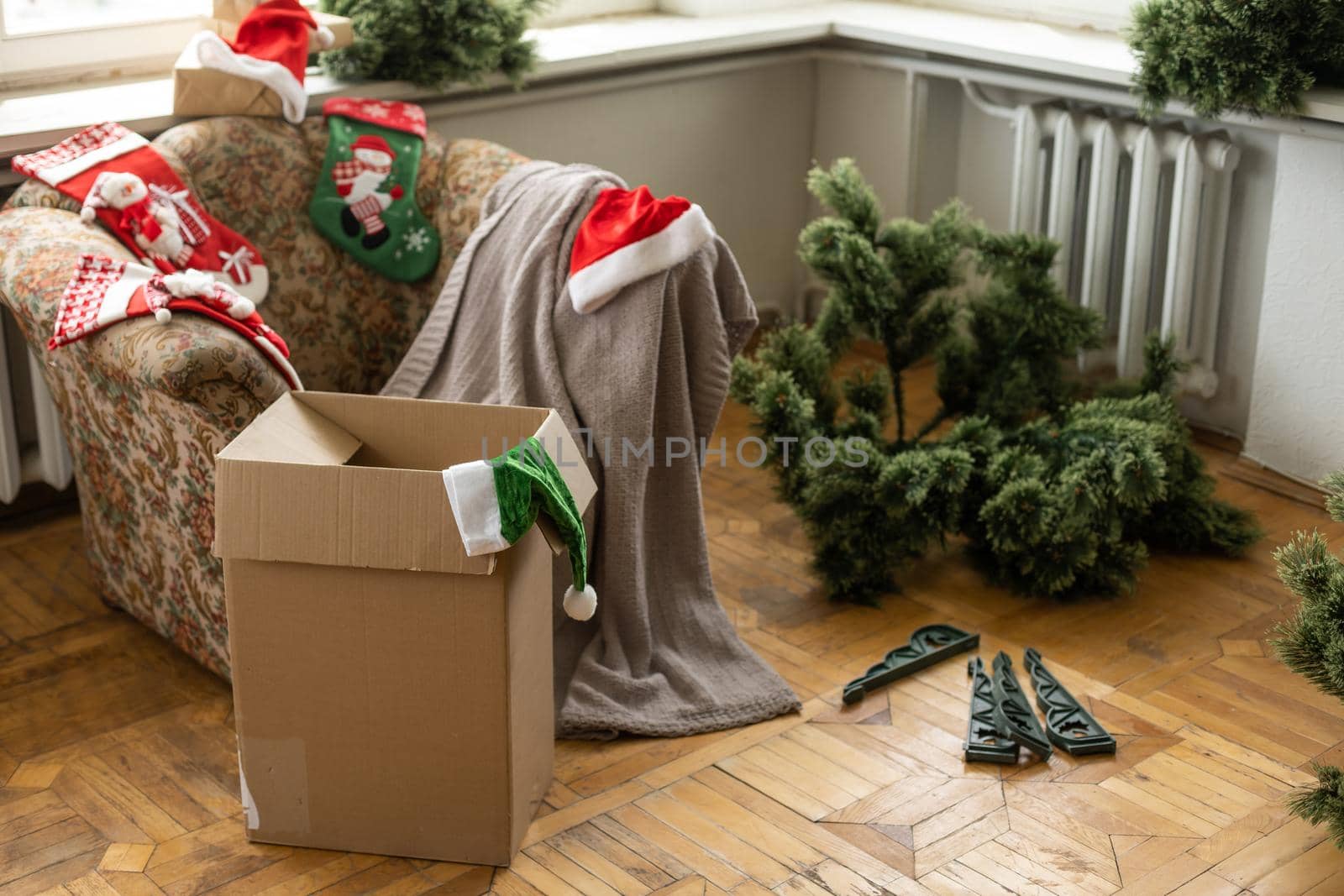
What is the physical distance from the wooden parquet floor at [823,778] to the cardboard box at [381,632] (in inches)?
3.3

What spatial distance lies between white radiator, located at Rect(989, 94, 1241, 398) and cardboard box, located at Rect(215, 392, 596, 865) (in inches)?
66.2

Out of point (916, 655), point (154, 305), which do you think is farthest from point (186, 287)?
point (916, 655)

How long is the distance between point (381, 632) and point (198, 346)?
464 millimetres

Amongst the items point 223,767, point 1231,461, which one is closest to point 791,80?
point 1231,461

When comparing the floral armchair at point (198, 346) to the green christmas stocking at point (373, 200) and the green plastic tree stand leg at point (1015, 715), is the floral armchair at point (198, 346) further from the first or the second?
the green plastic tree stand leg at point (1015, 715)

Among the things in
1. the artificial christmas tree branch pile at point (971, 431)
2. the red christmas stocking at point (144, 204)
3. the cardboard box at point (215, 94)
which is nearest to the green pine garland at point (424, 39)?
the cardboard box at point (215, 94)

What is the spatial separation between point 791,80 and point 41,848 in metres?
2.53

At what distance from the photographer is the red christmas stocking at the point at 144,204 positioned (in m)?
2.32

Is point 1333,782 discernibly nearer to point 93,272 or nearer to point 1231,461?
point 1231,461

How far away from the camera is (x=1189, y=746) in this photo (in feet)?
7.10

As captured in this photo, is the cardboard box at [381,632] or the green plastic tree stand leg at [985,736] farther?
the green plastic tree stand leg at [985,736]

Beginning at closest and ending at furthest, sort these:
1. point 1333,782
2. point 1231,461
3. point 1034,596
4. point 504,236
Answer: point 1333,782
point 504,236
point 1034,596
point 1231,461

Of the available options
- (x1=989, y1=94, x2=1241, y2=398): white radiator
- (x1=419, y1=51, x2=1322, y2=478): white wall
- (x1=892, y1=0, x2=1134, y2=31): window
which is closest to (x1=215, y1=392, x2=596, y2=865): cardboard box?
(x1=419, y1=51, x2=1322, y2=478): white wall

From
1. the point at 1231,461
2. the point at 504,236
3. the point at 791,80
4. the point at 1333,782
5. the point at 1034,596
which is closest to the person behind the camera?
the point at 1333,782
